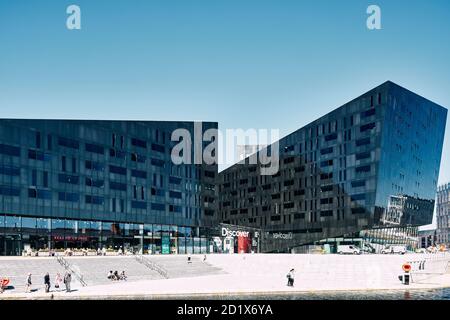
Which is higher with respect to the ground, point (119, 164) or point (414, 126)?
point (414, 126)

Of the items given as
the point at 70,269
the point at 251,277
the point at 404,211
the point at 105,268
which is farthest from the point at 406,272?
the point at 404,211

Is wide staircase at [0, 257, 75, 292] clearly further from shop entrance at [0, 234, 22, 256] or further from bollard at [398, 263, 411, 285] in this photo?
bollard at [398, 263, 411, 285]

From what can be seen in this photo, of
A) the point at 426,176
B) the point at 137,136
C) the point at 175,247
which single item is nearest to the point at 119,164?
the point at 137,136

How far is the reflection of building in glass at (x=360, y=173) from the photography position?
114m

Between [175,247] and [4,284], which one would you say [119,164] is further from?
[4,284]

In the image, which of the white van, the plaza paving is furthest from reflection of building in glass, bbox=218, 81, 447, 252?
the plaza paving

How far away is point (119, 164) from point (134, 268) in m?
34.3

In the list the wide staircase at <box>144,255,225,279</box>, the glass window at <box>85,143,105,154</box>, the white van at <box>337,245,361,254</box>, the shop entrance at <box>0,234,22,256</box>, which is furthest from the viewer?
the white van at <box>337,245,361,254</box>

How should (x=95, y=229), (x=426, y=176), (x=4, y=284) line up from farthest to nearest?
(x=426, y=176), (x=95, y=229), (x=4, y=284)

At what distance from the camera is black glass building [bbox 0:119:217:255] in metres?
83.5

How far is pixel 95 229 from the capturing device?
95250mm

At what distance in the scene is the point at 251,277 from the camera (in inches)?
2581

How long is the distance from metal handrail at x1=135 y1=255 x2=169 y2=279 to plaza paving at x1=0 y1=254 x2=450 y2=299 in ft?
2.57
